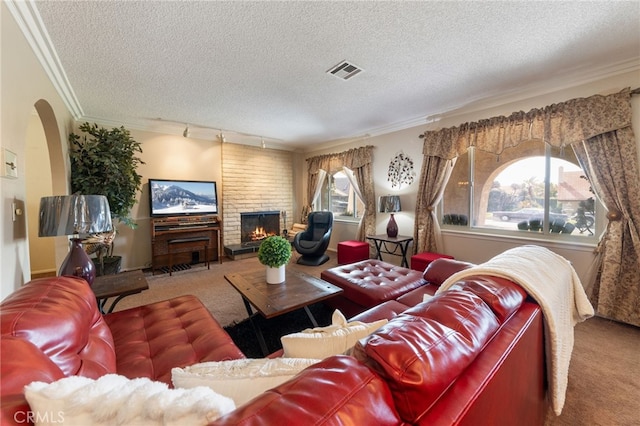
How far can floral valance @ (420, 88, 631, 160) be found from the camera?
239cm

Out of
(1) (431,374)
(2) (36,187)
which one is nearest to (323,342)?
(1) (431,374)

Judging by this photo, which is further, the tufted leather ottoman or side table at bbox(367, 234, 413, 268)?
side table at bbox(367, 234, 413, 268)

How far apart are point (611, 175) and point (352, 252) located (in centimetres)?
306

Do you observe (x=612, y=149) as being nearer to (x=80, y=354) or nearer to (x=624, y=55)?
(x=624, y=55)

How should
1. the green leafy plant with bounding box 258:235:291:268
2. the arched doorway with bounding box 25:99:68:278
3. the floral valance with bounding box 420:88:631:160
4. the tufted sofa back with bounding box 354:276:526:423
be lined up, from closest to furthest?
the tufted sofa back with bounding box 354:276:526:423 < the green leafy plant with bounding box 258:235:291:268 < the floral valance with bounding box 420:88:631:160 < the arched doorway with bounding box 25:99:68:278

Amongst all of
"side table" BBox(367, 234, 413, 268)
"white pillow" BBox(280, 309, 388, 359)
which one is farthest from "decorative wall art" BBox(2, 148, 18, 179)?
"side table" BBox(367, 234, 413, 268)

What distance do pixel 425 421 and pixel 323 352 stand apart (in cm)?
41

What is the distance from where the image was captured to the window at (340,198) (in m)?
5.35

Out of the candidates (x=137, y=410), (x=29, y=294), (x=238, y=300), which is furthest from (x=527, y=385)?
(x=238, y=300)

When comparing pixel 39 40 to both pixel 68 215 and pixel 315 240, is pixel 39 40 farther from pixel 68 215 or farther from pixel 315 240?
pixel 315 240

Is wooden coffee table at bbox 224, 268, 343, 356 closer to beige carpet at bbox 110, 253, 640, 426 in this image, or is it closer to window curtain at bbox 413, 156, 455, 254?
beige carpet at bbox 110, 253, 640, 426

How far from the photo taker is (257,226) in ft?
18.6

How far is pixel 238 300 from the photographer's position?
2.96 meters

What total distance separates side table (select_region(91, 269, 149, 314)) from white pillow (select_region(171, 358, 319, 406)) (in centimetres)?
140
